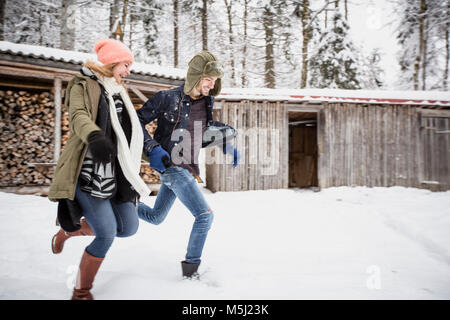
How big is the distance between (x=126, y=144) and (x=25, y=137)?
251 inches

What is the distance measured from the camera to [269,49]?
1420cm

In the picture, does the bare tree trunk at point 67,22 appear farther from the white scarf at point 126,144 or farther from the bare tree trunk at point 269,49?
the white scarf at point 126,144

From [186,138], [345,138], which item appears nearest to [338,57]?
[345,138]

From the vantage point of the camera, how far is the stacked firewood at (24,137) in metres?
6.43

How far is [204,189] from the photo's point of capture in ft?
27.5

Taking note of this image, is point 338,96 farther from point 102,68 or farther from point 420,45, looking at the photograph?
point 420,45

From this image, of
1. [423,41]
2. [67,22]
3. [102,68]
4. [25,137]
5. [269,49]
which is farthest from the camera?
[423,41]

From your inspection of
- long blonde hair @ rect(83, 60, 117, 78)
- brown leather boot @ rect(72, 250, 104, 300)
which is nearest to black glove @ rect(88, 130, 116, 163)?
long blonde hair @ rect(83, 60, 117, 78)

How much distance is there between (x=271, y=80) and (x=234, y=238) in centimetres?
1242

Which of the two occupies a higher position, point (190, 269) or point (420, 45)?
point (420, 45)

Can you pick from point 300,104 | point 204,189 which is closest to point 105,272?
point 204,189

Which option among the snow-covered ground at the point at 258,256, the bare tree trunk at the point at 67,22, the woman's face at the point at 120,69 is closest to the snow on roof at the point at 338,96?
the snow-covered ground at the point at 258,256

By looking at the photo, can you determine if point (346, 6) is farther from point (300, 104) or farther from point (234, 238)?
point (234, 238)

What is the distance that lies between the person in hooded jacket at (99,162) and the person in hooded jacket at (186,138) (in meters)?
0.30
